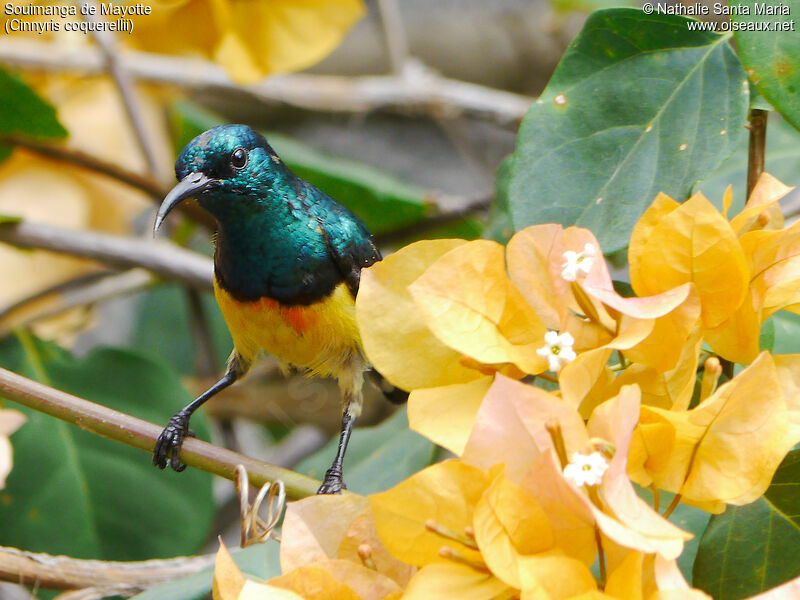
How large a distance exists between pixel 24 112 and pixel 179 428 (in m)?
0.64

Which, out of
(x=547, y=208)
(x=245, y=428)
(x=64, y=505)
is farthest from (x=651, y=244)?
(x=245, y=428)

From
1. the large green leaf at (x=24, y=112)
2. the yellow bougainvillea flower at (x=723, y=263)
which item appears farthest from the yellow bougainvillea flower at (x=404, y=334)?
the large green leaf at (x=24, y=112)

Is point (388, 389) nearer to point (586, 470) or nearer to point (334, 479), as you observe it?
point (334, 479)

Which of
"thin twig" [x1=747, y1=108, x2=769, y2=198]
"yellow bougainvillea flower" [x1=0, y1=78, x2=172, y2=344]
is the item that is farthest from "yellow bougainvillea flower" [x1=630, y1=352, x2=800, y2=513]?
"yellow bougainvillea flower" [x1=0, y1=78, x2=172, y2=344]

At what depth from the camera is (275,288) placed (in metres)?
1.10

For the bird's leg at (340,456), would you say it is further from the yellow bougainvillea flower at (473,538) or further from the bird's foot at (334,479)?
the yellow bougainvillea flower at (473,538)

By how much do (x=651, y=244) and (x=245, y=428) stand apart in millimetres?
2777

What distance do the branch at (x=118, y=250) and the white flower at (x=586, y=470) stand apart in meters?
1.04

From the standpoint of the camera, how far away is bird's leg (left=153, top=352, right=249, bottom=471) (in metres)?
0.96

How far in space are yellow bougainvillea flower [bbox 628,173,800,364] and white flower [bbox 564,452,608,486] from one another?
14 cm

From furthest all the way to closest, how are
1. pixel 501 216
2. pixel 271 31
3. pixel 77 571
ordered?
1. pixel 271 31
2. pixel 501 216
3. pixel 77 571

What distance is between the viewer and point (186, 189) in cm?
95

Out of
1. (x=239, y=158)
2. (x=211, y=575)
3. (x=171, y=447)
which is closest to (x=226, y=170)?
(x=239, y=158)

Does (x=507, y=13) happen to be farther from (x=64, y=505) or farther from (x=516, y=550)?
(x=516, y=550)
